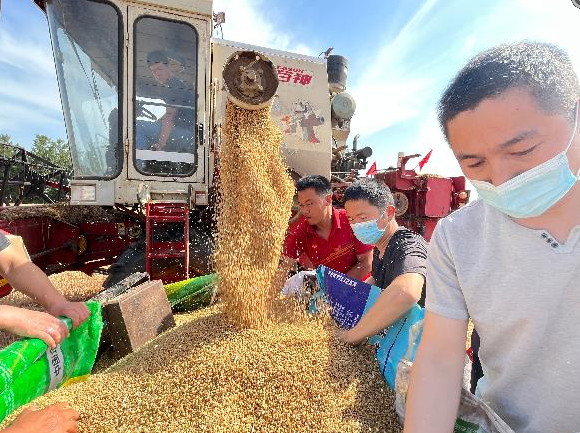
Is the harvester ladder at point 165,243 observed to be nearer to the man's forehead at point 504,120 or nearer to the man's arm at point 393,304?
the man's arm at point 393,304

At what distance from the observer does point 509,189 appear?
1.01 metres

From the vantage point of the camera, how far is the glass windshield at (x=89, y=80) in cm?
400

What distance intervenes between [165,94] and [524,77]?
3.85m

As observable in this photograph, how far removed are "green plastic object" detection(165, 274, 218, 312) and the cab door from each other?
4.60 ft

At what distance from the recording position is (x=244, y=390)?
1739 millimetres

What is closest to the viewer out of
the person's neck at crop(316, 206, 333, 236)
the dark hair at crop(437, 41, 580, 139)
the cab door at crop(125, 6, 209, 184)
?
the dark hair at crop(437, 41, 580, 139)

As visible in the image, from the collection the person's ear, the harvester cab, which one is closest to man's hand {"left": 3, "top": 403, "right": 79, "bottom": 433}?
the person's ear

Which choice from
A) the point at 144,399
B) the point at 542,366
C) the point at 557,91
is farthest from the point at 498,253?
the point at 144,399

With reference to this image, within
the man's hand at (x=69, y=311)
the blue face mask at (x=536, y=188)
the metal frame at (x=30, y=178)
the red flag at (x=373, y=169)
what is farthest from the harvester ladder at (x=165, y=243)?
the red flag at (x=373, y=169)

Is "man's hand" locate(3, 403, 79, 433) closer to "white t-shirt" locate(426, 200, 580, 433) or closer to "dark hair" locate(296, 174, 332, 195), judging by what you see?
"white t-shirt" locate(426, 200, 580, 433)

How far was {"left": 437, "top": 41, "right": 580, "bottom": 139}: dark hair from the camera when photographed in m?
0.94

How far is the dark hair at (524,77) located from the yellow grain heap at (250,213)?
5.36ft

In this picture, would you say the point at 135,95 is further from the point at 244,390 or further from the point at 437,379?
the point at 437,379

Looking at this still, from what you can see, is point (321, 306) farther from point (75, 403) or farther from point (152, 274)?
point (152, 274)
